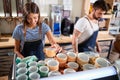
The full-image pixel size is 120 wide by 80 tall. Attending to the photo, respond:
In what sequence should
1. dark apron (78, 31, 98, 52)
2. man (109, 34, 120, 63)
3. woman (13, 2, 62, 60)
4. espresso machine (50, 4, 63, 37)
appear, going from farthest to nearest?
man (109, 34, 120, 63) → espresso machine (50, 4, 63, 37) → dark apron (78, 31, 98, 52) → woman (13, 2, 62, 60)

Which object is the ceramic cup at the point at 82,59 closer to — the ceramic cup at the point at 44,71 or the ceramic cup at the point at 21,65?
the ceramic cup at the point at 44,71

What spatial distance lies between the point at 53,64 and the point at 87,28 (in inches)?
35.7

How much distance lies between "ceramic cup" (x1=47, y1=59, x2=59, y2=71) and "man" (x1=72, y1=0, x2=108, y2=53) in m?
0.78

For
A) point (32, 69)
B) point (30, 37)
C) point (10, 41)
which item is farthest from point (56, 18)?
point (32, 69)

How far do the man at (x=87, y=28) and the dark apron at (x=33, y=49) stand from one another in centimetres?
41

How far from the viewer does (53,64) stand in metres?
0.97

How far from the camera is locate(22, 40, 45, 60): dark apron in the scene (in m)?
1.60

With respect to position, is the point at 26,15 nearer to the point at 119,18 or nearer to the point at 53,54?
the point at 53,54

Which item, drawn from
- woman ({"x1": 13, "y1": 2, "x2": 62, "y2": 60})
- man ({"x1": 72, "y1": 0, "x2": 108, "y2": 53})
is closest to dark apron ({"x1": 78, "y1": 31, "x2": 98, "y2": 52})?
man ({"x1": 72, "y1": 0, "x2": 108, "y2": 53})

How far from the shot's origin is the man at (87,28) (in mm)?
1697

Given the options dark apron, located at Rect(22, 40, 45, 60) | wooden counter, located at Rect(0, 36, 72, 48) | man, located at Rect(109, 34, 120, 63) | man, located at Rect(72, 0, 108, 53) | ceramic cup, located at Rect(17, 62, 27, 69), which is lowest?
man, located at Rect(109, 34, 120, 63)

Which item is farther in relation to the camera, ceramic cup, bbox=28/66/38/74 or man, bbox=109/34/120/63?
man, bbox=109/34/120/63

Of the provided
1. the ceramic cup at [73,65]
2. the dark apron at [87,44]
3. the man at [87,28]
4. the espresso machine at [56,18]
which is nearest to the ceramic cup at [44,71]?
the ceramic cup at [73,65]

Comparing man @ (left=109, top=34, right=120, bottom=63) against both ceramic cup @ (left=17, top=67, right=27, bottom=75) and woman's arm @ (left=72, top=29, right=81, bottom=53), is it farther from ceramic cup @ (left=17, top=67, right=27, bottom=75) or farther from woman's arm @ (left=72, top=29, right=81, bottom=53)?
ceramic cup @ (left=17, top=67, right=27, bottom=75)
